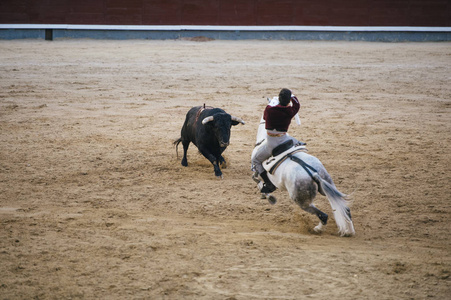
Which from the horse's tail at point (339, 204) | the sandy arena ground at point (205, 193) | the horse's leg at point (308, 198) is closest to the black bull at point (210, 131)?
the sandy arena ground at point (205, 193)

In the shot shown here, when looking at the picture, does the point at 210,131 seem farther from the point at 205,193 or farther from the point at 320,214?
the point at 320,214

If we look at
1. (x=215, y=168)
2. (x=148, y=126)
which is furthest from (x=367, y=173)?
(x=148, y=126)

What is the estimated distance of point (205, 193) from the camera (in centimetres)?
495

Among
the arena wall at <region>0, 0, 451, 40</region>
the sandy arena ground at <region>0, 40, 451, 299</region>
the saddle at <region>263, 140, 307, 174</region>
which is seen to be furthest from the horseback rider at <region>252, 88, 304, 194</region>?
the arena wall at <region>0, 0, 451, 40</region>

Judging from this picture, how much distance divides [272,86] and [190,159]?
14.6 ft

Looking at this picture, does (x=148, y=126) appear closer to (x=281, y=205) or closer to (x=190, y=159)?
(x=190, y=159)

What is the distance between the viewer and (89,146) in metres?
6.44

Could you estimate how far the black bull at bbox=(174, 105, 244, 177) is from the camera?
5.26 m

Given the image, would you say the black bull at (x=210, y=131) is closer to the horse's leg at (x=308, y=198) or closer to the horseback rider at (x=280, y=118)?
the horseback rider at (x=280, y=118)

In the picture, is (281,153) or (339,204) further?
(281,153)

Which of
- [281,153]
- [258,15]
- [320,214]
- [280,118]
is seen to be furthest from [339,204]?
[258,15]

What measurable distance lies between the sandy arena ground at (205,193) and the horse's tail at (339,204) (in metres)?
0.10

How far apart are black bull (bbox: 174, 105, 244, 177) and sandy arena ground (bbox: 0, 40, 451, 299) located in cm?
27

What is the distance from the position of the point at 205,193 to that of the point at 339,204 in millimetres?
1602
